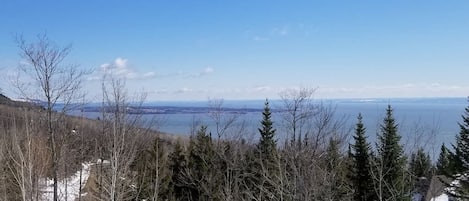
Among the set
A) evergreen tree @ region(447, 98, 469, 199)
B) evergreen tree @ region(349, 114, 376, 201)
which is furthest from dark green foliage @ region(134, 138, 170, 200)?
evergreen tree @ region(447, 98, 469, 199)

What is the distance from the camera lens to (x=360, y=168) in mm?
29406

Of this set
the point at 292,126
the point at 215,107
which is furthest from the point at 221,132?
the point at 292,126

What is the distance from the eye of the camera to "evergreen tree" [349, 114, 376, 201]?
28.7m

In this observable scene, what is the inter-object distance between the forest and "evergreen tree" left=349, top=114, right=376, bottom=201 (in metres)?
0.06

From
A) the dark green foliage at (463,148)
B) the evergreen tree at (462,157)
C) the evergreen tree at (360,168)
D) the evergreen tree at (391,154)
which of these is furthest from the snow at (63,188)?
the dark green foliage at (463,148)

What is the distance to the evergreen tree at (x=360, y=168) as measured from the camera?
28703 millimetres

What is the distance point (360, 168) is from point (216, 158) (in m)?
9.18

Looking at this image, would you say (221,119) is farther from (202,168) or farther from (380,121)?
(380,121)

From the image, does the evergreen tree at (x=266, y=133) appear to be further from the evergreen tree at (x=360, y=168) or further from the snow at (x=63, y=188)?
the snow at (x=63, y=188)

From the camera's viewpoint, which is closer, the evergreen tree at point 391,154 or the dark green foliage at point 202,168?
the evergreen tree at point 391,154

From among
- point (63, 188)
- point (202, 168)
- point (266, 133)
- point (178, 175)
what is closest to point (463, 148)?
point (266, 133)

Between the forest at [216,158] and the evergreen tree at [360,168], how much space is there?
63 mm

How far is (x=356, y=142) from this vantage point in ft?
96.7

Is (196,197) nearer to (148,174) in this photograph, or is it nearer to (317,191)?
(148,174)
